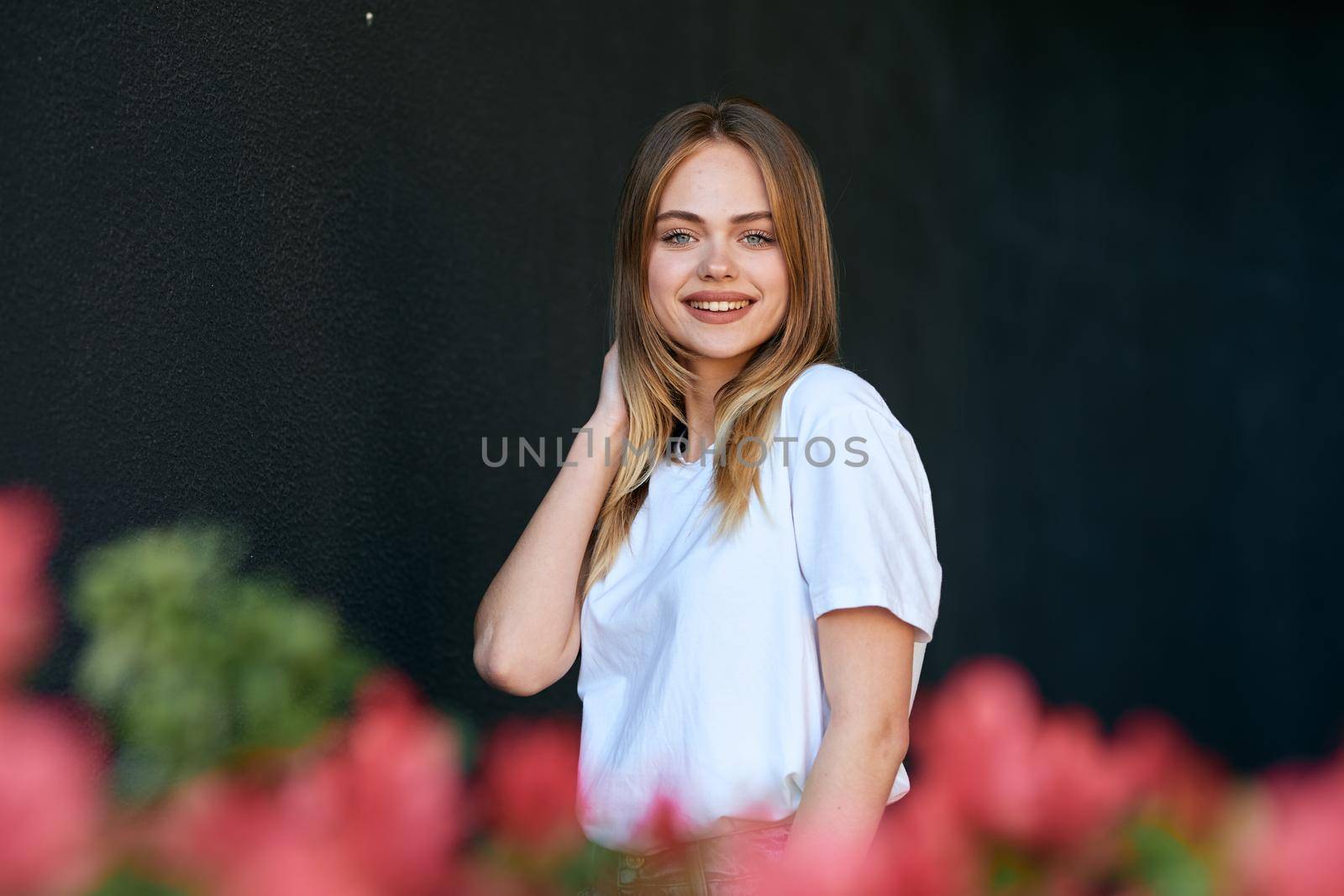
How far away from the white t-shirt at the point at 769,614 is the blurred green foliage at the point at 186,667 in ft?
1.78

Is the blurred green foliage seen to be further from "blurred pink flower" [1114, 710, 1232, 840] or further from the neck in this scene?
the neck

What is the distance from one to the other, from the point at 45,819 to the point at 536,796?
1.05ft

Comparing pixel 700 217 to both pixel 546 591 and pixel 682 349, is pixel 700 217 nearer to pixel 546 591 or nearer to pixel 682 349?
pixel 682 349

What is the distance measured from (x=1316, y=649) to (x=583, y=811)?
18.8 ft

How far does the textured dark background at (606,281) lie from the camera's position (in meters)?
1.85

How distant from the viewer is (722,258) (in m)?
1.96

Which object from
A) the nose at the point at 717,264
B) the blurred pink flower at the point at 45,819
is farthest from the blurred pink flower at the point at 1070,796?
the nose at the point at 717,264

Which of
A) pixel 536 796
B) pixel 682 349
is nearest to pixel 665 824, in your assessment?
pixel 536 796

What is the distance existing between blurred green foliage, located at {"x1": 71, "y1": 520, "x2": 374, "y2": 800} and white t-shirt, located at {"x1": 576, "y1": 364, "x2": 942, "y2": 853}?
54 cm

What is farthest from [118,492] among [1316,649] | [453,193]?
[1316,649]

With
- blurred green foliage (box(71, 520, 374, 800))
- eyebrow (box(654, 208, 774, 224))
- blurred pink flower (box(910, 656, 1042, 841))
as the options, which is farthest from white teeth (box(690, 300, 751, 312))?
blurred pink flower (box(910, 656, 1042, 841))

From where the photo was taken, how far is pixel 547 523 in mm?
2074

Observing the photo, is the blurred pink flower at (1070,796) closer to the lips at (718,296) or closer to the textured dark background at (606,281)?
the textured dark background at (606,281)

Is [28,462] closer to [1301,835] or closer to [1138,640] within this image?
[1301,835]
